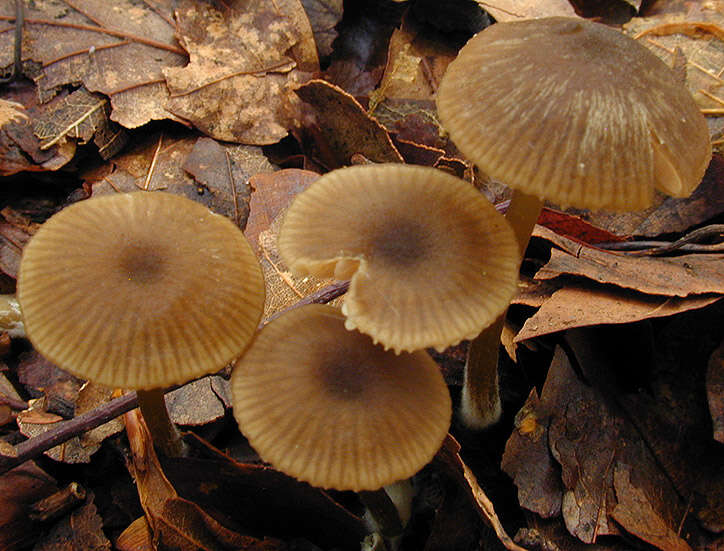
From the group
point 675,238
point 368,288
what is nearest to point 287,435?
point 368,288

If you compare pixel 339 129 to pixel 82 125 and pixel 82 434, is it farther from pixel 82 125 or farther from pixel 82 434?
pixel 82 434

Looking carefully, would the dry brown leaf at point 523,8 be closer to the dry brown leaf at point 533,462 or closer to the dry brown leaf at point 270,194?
the dry brown leaf at point 270,194

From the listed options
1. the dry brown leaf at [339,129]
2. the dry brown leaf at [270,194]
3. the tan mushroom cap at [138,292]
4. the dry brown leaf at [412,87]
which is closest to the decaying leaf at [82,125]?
the dry brown leaf at [270,194]

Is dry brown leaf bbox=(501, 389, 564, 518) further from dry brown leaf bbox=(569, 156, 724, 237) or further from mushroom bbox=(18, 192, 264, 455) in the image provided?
mushroom bbox=(18, 192, 264, 455)

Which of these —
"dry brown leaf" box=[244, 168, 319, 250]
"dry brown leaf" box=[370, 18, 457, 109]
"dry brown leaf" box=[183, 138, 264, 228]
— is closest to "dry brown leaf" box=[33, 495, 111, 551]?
"dry brown leaf" box=[244, 168, 319, 250]

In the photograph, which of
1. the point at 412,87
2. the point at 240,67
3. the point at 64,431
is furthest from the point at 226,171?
the point at 64,431
